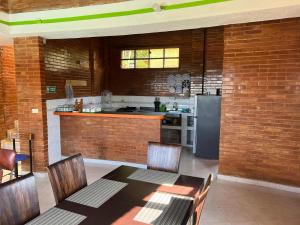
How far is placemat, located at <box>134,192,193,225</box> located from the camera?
150 centimetres

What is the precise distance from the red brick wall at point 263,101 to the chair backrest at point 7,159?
10.4 ft

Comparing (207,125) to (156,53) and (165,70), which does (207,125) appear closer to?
(165,70)

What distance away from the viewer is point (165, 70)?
6934mm

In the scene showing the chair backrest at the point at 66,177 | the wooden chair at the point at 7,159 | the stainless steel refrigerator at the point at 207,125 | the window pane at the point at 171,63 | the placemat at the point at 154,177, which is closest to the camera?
the chair backrest at the point at 66,177

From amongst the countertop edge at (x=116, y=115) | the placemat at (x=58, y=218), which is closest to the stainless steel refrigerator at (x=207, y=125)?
the countertop edge at (x=116, y=115)

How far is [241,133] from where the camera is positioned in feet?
12.6

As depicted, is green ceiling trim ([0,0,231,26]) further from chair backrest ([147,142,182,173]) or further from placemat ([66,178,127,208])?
placemat ([66,178,127,208])

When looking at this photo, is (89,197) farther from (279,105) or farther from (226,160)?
(279,105)

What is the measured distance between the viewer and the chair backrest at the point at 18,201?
1525 millimetres

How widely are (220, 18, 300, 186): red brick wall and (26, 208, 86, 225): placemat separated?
3065 mm

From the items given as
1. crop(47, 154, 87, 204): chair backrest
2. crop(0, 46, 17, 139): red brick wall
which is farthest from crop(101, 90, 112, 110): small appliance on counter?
crop(47, 154, 87, 204): chair backrest

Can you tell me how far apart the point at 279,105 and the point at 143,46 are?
4.65 metres

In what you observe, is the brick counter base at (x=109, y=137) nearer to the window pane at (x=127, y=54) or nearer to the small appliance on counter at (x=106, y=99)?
the small appliance on counter at (x=106, y=99)

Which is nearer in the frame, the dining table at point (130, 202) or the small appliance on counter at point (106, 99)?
the dining table at point (130, 202)
